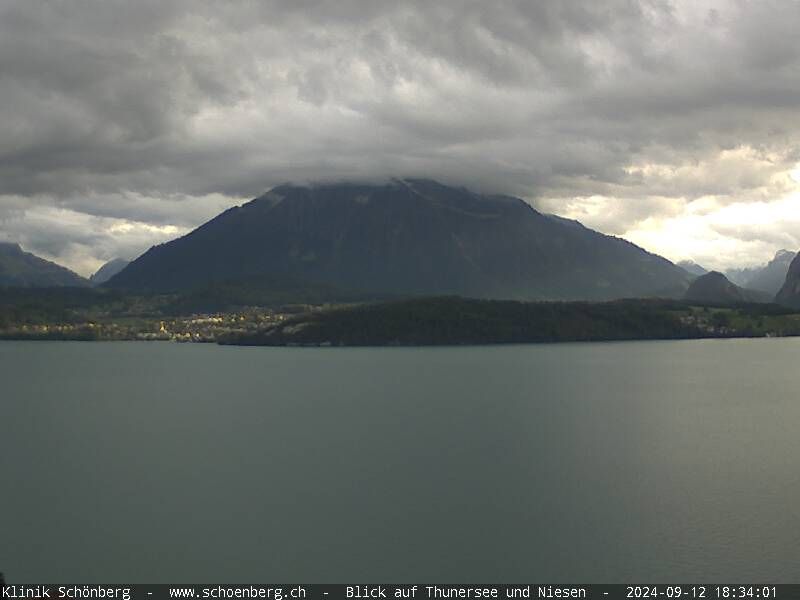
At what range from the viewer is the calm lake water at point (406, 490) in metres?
53.5

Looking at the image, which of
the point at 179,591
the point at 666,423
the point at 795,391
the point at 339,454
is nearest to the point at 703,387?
the point at 795,391

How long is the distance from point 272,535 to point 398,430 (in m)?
47.8

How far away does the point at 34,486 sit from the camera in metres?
76.8

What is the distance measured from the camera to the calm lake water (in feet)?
176

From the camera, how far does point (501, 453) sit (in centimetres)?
8894

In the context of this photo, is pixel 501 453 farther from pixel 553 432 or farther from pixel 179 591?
pixel 179 591

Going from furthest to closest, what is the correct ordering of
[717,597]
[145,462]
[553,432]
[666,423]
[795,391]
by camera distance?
1. [795,391]
2. [666,423]
3. [553,432]
4. [145,462]
5. [717,597]

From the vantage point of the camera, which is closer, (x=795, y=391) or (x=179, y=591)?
(x=179, y=591)

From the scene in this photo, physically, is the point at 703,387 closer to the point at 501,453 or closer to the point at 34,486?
the point at 501,453

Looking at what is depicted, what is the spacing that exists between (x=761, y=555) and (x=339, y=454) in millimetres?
47252

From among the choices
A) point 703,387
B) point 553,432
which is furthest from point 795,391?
point 553,432

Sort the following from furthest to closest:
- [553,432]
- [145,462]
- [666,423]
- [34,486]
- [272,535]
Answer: [666,423]
[553,432]
[145,462]
[34,486]
[272,535]

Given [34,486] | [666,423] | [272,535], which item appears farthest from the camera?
[666,423]

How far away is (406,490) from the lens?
7225cm
